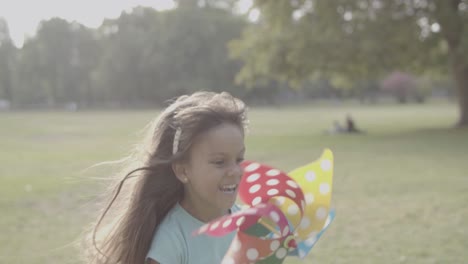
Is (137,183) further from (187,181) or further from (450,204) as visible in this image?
(450,204)

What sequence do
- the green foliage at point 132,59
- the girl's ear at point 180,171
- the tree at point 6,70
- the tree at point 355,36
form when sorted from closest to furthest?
1. the girl's ear at point 180,171
2. the tree at point 355,36
3. the green foliage at point 132,59
4. the tree at point 6,70

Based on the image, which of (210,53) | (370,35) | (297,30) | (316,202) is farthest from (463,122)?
(210,53)

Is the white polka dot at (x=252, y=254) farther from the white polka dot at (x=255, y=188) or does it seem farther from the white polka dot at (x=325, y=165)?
the white polka dot at (x=325, y=165)

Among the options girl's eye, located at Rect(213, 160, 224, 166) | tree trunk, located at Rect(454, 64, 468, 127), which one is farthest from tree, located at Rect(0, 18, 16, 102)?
girl's eye, located at Rect(213, 160, 224, 166)

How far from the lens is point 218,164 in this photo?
1938mm

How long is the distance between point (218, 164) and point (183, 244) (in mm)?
313

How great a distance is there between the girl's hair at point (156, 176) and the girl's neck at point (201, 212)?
6cm

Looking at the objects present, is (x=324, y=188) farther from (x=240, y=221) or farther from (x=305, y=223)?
(x=240, y=221)

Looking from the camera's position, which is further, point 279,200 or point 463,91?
→ point 463,91

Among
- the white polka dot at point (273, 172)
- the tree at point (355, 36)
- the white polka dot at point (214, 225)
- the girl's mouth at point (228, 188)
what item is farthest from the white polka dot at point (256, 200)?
the tree at point (355, 36)

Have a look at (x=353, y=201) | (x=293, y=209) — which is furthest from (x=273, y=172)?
(x=353, y=201)

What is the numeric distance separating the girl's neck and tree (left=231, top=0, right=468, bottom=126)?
1933 cm

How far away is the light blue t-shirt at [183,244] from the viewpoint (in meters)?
1.90

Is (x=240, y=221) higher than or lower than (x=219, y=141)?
lower
